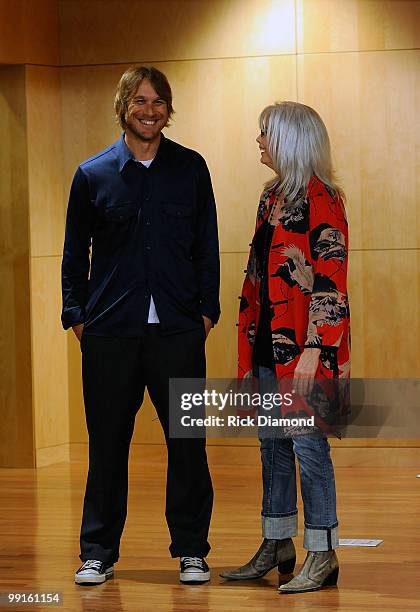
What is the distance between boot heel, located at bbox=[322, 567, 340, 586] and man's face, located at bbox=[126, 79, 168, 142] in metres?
1.41

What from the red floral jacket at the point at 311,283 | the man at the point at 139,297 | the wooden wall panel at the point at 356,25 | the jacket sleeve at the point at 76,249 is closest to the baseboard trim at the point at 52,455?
the wooden wall panel at the point at 356,25

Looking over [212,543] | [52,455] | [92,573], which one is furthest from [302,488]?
[52,455]

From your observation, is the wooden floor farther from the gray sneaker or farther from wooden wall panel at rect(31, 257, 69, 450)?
wooden wall panel at rect(31, 257, 69, 450)

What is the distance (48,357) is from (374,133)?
1989 millimetres

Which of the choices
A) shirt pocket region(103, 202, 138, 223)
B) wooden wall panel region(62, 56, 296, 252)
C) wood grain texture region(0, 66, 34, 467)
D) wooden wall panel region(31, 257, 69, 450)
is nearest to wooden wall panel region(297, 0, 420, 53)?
wooden wall panel region(62, 56, 296, 252)

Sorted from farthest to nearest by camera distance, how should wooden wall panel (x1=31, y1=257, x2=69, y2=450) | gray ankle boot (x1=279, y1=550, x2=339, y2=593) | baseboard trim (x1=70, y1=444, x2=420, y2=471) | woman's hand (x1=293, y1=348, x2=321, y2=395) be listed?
wooden wall panel (x1=31, y1=257, x2=69, y2=450) < baseboard trim (x1=70, y1=444, x2=420, y2=471) < gray ankle boot (x1=279, y1=550, x2=339, y2=593) < woman's hand (x1=293, y1=348, x2=321, y2=395)

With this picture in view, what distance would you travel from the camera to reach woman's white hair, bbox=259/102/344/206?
360cm

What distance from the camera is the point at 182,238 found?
3785mm

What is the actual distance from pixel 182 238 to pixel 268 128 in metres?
0.43

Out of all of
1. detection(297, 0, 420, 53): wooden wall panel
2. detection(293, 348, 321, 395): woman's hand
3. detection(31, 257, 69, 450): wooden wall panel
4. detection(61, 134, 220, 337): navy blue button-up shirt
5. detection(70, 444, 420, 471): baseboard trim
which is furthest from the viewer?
detection(31, 257, 69, 450): wooden wall panel

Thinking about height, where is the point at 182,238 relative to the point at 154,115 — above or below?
below

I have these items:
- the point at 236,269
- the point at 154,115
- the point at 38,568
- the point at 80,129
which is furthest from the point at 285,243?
the point at 80,129

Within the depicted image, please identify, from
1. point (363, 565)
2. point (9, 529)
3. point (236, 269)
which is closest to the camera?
point (363, 565)

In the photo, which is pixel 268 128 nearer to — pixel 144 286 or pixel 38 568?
pixel 144 286
